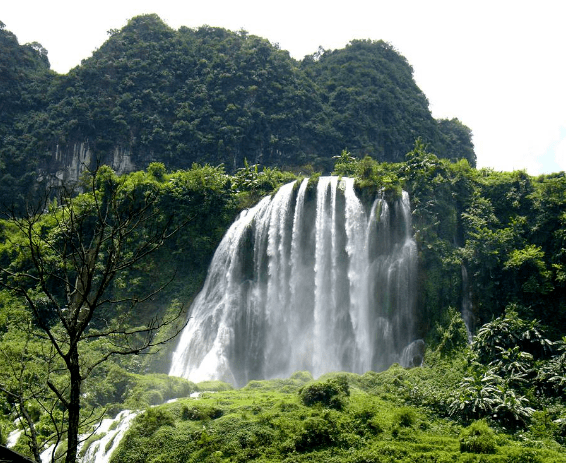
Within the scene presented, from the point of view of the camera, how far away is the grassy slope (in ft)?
43.9

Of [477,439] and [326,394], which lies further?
[326,394]

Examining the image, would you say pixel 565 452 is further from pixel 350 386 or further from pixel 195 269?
pixel 195 269

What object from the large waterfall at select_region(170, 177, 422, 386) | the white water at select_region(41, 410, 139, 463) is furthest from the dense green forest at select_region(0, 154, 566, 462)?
the large waterfall at select_region(170, 177, 422, 386)

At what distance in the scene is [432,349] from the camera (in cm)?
2133

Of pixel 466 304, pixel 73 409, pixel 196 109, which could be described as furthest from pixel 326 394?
pixel 196 109

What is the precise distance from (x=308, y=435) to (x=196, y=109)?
143ft

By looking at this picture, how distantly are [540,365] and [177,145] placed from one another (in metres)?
38.9

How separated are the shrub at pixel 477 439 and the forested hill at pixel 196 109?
3664 centimetres

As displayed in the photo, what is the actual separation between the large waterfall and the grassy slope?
6.95 meters

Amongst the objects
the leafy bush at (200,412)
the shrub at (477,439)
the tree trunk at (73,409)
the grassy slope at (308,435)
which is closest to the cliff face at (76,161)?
the leafy bush at (200,412)

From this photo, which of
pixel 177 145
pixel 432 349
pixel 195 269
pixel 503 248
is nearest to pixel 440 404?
pixel 432 349

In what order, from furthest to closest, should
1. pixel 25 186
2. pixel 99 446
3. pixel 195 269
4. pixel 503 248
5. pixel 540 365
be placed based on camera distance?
1. pixel 25 186
2. pixel 195 269
3. pixel 503 248
4. pixel 540 365
5. pixel 99 446

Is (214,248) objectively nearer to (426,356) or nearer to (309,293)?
(309,293)

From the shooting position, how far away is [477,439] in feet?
43.1
